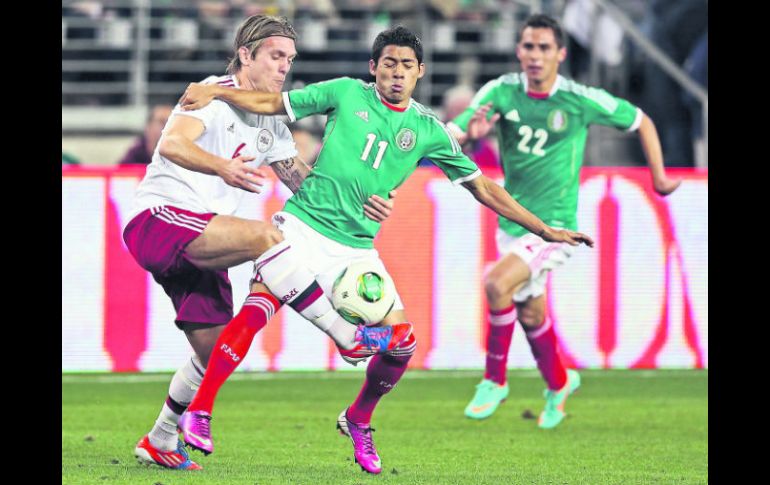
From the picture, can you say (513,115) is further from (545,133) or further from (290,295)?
(290,295)

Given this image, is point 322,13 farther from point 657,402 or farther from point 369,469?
point 369,469

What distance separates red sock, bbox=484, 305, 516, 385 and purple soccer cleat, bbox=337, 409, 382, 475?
2499 mm

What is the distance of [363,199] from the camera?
688 cm

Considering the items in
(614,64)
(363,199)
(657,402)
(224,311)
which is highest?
(614,64)

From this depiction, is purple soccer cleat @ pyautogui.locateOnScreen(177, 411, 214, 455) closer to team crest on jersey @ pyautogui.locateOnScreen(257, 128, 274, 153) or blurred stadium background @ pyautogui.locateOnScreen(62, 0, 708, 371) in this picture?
team crest on jersey @ pyautogui.locateOnScreen(257, 128, 274, 153)

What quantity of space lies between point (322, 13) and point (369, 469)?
33.2ft

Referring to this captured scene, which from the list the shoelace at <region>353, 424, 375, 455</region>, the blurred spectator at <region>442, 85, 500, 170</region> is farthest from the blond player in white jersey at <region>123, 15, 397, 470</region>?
the blurred spectator at <region>442, 85, 500, 170</region>

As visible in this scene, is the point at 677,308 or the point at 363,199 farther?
the point at 677,308

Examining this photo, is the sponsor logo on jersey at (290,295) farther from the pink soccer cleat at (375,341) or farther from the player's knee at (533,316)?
the player's knee at (533,316)

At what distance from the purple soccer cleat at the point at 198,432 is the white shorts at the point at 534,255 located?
3352 millimetres

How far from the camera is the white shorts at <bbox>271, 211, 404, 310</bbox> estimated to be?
6.79 metres

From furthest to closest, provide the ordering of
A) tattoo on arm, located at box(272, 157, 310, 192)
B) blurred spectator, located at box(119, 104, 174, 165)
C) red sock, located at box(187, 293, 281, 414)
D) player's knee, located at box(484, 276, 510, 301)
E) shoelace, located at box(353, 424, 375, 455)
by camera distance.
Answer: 1. blurred spectator, located at box(119, 104, 174, 165)
2. player's knee, located at box(484, 276, 510, 301)
3. tattoo on arm, located at box(272, 157, 310, 192)
4. shoelace, located at box(353, 424, 375, 455)
5. red sock, located at box(187, 293, 281, 414)

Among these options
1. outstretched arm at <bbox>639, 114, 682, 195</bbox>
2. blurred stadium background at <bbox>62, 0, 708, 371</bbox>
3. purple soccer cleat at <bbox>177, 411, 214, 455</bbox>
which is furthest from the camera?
blurred stadium background at <bbox>62, 0, 708, 371</bbox>
